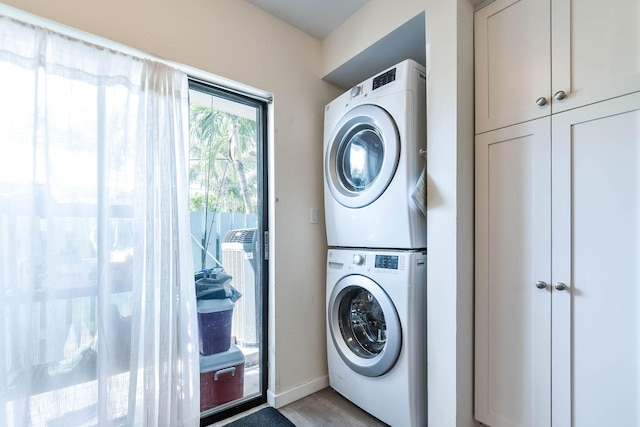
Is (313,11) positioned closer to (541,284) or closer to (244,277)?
(244,277)

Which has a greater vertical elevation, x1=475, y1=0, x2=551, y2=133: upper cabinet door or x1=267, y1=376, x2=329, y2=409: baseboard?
x1=475, y1=0, x2=551, y2=133: upper cabinet door

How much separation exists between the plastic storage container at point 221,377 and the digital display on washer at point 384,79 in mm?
1709

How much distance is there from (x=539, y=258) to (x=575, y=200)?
258 millimetres

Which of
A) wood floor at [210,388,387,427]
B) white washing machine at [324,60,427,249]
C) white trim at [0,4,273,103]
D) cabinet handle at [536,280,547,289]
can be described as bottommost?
wood floor at [210,388,387,427]

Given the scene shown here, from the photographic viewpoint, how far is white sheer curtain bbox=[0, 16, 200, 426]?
1.11 metres

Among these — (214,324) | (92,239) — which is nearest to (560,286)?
(214,324)

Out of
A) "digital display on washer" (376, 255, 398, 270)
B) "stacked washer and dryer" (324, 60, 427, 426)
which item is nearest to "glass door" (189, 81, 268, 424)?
"stacked washer and dryer" (324, 60, 427, 426)

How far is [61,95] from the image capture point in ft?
3.91

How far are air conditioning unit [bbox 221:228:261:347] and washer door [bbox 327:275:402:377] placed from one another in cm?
49

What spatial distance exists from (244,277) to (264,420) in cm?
80

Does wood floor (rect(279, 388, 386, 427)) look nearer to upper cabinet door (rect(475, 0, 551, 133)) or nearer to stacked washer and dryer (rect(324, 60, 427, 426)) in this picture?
stacked washer and dryer (rect(324, 60, 427, 426))

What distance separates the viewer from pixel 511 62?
51.0 inches

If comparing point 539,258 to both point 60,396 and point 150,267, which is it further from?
point 60,396

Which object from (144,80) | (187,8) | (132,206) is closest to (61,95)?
(144,80)
